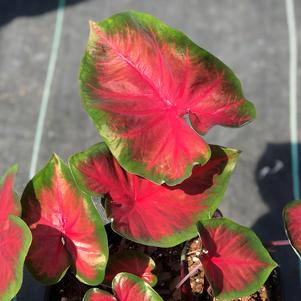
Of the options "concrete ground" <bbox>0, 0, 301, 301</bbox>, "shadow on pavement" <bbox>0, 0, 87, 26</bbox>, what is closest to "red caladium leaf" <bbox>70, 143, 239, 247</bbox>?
"concrete ground" <bbox>0, 0, 301, 301</bbox>

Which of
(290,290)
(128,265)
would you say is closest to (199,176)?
(128,265)

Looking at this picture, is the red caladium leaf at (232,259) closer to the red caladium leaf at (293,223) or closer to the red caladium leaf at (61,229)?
the red caladium leaf at (293,223)

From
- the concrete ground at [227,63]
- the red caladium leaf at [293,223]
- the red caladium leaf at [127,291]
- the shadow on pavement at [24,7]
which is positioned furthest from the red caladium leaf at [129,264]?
the shadow on pavement at [24,7]

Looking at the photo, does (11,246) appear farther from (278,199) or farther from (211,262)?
(278,199)

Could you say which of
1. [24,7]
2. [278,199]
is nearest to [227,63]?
[278,199]

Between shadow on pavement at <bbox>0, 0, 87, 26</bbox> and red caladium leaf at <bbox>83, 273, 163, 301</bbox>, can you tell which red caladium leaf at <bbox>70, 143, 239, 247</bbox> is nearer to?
red caladium leaf at <bbox>83, 273, 163, 301</bbox>

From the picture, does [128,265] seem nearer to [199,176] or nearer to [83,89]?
[199,176]
